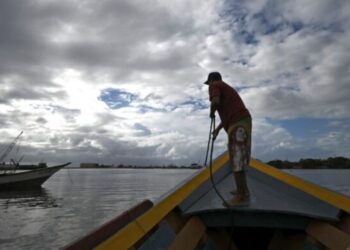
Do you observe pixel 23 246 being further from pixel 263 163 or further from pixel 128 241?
pixel 128 241

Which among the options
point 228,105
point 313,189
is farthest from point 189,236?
point 313,189

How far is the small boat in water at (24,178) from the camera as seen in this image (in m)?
31.0

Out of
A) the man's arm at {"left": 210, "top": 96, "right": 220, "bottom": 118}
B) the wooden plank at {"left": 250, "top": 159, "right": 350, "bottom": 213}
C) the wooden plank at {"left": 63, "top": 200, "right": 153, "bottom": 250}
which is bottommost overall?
the wooden plank at {"left": 63, "top": 200, "right": 153, "bottom": 250}

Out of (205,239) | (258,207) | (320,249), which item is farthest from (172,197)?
(320,249)

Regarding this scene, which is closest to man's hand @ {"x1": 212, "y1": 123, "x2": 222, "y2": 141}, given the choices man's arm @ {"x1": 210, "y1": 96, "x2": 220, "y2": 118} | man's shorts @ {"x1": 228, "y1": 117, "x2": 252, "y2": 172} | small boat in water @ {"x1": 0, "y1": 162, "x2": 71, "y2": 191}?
man's shorts @ {"x1": 228, "y1": 117, "x2": 252, "y2": 172}

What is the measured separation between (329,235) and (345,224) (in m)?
0.46

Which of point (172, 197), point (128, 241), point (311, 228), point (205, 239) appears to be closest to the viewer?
point (128, 241)

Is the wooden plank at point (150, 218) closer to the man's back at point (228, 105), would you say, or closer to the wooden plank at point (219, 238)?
the wooden plank at point (219, 238)

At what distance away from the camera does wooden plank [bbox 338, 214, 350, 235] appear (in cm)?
367

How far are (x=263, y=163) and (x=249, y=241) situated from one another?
1300mm

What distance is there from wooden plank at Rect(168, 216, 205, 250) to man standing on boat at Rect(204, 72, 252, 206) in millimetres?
461

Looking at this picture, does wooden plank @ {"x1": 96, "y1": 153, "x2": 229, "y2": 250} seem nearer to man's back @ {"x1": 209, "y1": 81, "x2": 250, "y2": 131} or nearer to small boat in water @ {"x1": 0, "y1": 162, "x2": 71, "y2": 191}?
man's back @ {"x1": 209, "y1": 81, "x2": 250, "y2": 131}

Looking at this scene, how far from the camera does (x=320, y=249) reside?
4.72m

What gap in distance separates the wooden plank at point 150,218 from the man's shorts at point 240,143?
2.47 ft
